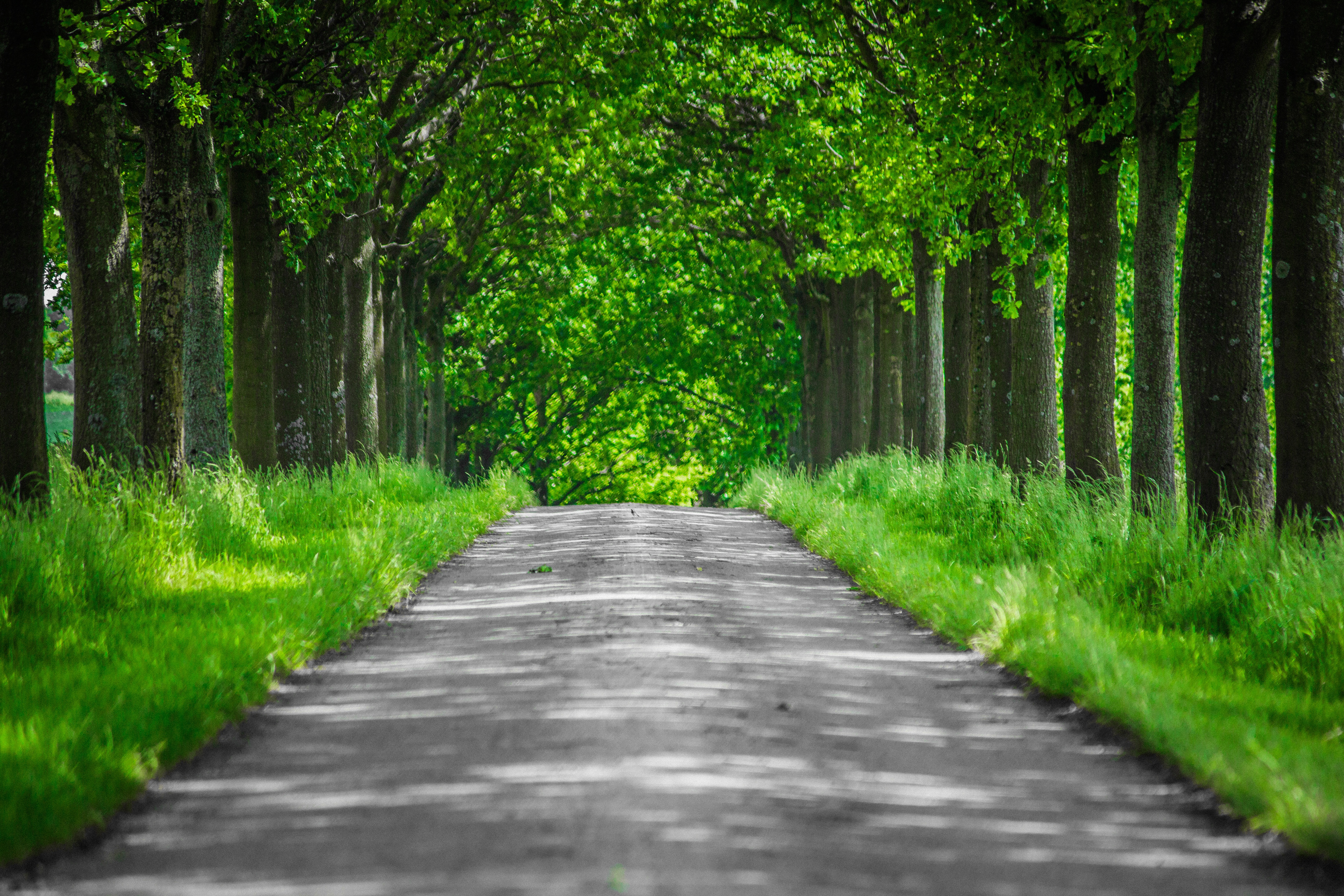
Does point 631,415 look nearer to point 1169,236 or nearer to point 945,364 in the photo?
point 945,364

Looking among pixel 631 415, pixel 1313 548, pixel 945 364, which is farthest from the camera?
pixel 631 415

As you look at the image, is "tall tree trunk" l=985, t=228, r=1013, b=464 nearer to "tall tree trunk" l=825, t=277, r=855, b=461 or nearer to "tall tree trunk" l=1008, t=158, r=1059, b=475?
"tall tree trunk" l=1008, t=158, r=1059, b=475

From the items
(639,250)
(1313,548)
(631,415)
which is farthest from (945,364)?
(631,415)

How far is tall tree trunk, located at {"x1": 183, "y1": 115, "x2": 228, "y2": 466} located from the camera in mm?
11742

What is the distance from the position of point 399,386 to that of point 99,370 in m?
12.9

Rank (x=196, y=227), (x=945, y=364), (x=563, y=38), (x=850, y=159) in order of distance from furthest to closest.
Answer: (x=850, y=159), (x=945, y=364), (x=563, y=38), (x=196, y=227)

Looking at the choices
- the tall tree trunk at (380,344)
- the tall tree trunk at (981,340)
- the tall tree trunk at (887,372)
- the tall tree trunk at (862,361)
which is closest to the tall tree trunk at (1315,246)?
the tall tree trunk at (981,340)

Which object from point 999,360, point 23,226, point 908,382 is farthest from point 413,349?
point 23,226

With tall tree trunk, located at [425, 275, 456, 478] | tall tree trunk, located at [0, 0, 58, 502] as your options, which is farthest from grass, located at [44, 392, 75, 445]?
tall tree trunk, located at [0, 0, 58, 502]

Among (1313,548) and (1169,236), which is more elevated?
(1169,236)

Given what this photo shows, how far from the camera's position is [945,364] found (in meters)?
17.5

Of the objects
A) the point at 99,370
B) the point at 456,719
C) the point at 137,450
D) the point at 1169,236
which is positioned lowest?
the point at 456,719

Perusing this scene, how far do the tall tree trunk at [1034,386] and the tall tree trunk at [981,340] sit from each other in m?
0.83

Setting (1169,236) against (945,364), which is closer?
(1169,236)
